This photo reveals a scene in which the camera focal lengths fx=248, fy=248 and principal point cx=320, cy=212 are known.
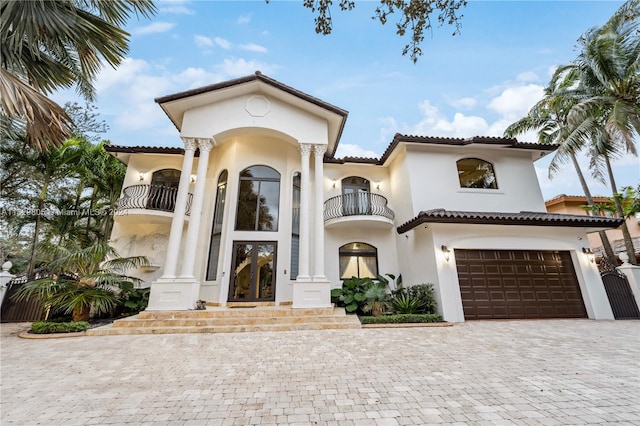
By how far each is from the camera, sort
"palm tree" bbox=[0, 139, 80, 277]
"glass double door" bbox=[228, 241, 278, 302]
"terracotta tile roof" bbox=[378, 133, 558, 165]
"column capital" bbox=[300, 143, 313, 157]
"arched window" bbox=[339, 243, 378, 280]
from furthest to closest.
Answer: "arched window" bbox=[339, 243, 378, 280]
"terracotta tile roof" bbox=[378, 133, 558, 165]
"column capital" bbox=[300, 143, 313, 157]
"palm tree" bbox=[0, 139, 80, 277]
"glass double door" bbox=[228, 241, 278, 302]

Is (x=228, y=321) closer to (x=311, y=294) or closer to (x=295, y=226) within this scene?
(x=311, y=294)

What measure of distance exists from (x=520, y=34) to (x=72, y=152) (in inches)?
586

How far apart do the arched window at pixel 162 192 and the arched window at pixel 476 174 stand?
1182 centimetres

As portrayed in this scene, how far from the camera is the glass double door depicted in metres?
8.94

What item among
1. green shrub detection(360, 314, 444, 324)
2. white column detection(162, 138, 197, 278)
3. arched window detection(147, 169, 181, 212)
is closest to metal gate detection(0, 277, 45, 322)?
arched window detection(147, 169, 181, 212)

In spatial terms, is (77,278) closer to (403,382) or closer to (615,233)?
(403,382)

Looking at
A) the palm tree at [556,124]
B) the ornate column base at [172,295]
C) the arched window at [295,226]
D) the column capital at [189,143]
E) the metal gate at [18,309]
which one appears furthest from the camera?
the palm tree at [556,124]

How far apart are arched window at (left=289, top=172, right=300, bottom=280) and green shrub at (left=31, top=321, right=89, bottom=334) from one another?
5823mm

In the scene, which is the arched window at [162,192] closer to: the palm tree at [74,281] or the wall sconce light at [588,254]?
the palm tree at [74,281]

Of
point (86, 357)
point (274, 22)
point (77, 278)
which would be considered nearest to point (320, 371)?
point (86, 357)

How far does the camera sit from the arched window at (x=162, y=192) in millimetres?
9852

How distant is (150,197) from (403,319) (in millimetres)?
10264

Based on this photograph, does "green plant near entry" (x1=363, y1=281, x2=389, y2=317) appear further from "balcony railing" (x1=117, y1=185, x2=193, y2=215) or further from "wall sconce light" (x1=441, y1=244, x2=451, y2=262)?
"balcony railing" (x1=117, y1=185, x2=193, y2=215)

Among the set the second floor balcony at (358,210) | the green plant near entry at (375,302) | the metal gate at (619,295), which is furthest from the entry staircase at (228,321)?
the metal gate at (619,295)
